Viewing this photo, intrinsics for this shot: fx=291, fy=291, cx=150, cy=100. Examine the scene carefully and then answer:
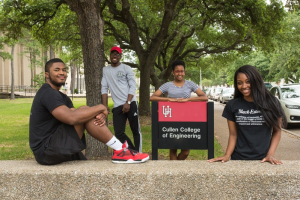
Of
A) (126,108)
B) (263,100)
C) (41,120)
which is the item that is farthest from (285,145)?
(41,120)

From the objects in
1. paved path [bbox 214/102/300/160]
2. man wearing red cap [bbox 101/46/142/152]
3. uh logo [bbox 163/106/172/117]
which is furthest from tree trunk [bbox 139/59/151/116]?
uh logo [bbox 163/106/172/117]

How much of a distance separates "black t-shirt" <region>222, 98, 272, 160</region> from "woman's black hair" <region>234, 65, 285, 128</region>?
0.08 metres

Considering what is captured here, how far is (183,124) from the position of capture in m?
3.76

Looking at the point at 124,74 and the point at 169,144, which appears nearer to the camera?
the point at 169,144

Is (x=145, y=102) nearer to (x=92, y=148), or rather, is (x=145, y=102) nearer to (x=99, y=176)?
(x=92, y=148)

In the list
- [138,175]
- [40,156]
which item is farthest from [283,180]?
[40,156]

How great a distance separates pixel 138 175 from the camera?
285cm

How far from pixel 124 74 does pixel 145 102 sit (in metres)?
9.60

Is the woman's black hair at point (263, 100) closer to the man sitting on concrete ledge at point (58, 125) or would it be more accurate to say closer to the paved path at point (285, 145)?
the man sitting on concrete ledge at point (58, 125)

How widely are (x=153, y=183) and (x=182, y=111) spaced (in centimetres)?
120

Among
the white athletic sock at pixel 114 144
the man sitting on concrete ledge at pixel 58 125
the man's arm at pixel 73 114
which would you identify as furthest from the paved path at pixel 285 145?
the man's arm at pixel 73 114

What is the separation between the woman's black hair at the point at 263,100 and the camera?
3.15 meters

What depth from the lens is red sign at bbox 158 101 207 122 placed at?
3754 millimetres

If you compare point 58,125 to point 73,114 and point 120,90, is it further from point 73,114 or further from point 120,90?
point 120,90
